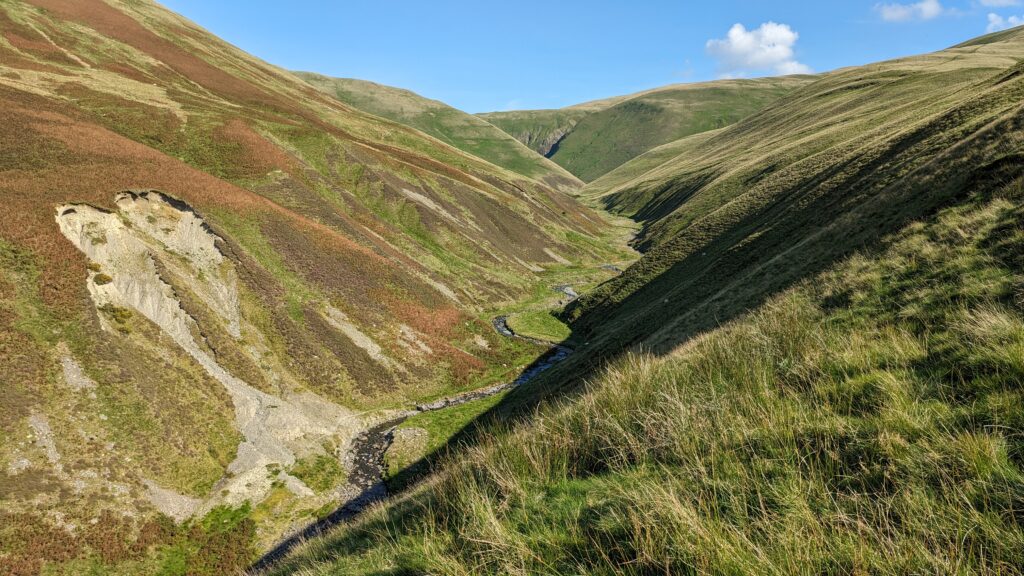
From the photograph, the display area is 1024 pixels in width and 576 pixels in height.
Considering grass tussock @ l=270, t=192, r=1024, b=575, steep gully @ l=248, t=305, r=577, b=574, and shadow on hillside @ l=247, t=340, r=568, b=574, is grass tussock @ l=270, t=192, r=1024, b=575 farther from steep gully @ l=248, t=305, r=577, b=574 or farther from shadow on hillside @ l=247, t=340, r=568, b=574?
shadow on hillside @ l=247, t=340, r=568, b=574

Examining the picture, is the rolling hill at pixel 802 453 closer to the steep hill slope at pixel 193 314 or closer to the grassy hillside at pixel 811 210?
the grassy hillside at pixel 811 210

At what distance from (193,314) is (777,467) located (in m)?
37.6

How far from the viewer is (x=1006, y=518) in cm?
398

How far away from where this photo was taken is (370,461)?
93.4ft

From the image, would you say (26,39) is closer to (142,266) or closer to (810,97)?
(142,266)

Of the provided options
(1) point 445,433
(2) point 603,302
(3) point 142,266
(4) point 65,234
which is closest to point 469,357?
(1) point 445,433

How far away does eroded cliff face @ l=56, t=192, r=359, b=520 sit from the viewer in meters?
25.7

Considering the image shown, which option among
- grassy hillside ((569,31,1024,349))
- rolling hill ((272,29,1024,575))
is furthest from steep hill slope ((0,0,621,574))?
rolling hill ((272,29,1024,575))

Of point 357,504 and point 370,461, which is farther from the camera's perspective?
point 370,461

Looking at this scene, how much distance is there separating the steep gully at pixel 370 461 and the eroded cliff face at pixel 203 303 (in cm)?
191

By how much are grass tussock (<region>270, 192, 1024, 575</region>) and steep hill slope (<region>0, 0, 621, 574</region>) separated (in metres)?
17.4

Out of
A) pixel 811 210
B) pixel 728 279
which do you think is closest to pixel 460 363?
pixel 728 279

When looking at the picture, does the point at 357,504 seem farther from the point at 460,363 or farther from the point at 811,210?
the point at 811,210

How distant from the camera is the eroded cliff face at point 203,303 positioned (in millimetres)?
25734
